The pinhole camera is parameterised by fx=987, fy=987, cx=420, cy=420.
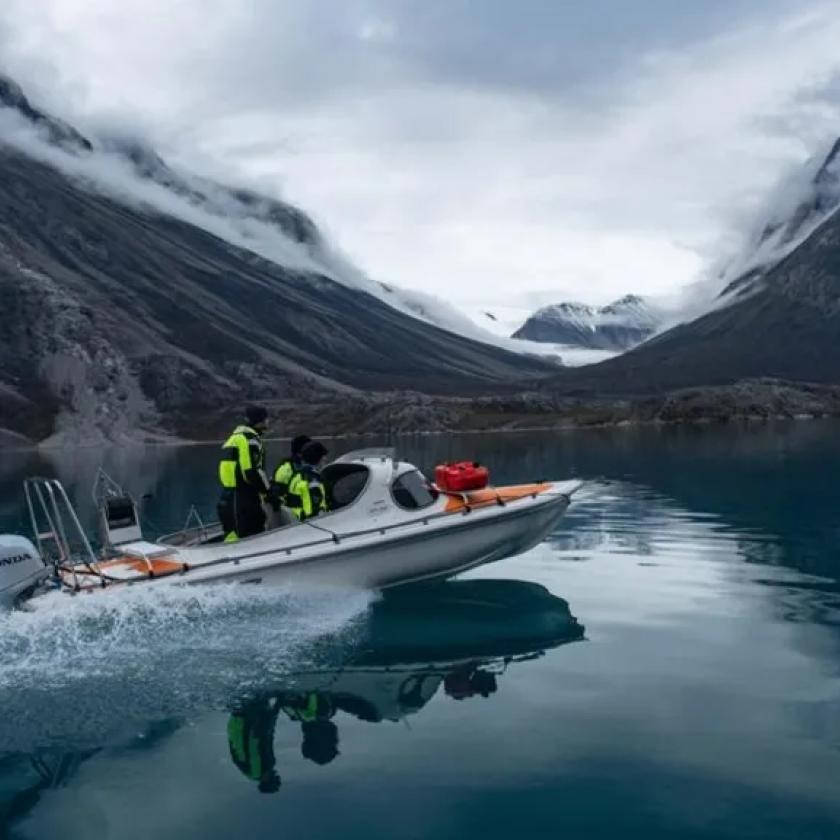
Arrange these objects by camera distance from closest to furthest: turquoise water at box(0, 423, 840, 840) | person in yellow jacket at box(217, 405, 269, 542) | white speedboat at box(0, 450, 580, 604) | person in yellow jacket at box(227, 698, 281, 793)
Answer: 1. turquoise water at box(0, 423, 840, 840)
2. person in yellow jacket at box(227, 698, 281, 793)
3. white speedboat at box(0, 450, 580, 604)
4. person in yellow jacket at box(217, 405, 269, 542)

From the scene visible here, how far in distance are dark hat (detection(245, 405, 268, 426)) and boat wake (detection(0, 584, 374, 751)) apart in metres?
2.98

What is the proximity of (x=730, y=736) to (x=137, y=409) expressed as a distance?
501 ft

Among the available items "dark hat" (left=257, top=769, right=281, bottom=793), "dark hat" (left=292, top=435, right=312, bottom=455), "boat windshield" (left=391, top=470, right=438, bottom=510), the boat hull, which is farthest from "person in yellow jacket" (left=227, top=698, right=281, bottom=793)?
"dark hat" (left=292, top=435, right=312, bottom=455)

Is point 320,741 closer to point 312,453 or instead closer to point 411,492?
point 411,492

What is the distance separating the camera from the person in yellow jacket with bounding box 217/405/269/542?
1800 cm

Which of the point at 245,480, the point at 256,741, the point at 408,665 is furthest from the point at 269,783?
the point at 245,480

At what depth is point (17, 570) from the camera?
52.4 feet

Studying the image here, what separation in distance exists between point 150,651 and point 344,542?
435 cm

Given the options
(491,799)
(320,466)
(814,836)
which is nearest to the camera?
(814,836)

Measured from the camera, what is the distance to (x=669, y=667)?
1417 cm

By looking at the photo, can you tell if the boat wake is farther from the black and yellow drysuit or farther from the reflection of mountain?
the black and yellow drysuit

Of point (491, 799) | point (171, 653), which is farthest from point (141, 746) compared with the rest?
point (491, 799)

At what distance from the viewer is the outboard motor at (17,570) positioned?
15791 millimetres

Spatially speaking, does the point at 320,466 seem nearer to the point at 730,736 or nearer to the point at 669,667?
the point at 669,667
